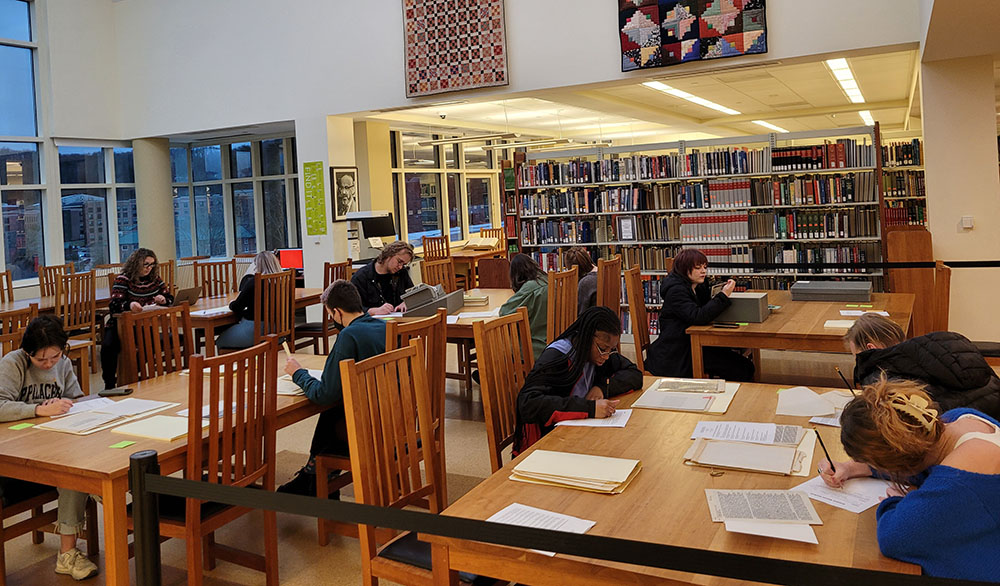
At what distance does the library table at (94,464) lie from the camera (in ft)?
7.70

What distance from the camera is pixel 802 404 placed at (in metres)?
2.67

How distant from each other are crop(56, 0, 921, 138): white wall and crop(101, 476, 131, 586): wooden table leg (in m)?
6.09

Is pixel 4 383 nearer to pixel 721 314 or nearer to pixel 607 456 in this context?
pixel 607 456

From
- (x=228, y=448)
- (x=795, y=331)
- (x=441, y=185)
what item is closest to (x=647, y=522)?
(x=228, y=448)

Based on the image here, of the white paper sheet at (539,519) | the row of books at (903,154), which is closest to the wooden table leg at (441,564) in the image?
the white paper sheet at (539,519)

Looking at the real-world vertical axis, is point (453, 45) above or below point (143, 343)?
above

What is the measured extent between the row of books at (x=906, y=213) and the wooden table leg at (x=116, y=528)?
7.67 metres

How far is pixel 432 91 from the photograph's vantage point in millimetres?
8266

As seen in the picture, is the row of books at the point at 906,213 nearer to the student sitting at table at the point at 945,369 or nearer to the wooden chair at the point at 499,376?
the student sitting at table at the point at 945,369

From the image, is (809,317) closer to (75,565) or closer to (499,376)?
(499,376)

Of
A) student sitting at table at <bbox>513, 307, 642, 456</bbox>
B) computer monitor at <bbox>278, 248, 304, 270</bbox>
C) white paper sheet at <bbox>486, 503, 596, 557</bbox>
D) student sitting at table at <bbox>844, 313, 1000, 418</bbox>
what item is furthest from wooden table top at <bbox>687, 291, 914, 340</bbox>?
computer monitor at <bbox>278, 248, 304, 270</bbox>

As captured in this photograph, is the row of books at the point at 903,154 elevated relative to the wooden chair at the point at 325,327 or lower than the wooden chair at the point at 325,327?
elevated

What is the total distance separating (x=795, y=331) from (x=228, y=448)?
276 centimetres

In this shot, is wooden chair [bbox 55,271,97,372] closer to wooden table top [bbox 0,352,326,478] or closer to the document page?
wooden table top [bbox 0,352,326,478]
